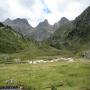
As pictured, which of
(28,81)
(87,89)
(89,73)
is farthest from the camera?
(89,73)

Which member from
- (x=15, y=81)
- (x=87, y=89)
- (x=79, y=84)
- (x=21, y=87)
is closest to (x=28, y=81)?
(x=15, y=81)

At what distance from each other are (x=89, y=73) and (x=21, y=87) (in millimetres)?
51927

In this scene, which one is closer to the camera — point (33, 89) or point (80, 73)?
point (33, 89)

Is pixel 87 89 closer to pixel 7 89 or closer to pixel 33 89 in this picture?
pixel 33 89

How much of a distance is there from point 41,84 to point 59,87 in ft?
41.3

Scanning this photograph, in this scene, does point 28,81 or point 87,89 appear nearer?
point 87,89

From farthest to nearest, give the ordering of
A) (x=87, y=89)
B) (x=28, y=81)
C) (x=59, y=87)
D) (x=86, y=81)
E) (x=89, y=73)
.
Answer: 1. (x=89, y=73)
2. (x=28, y=81)
3. (x=86, y=81)
4. (x=59, y=87)
5. (x=87, y=89)

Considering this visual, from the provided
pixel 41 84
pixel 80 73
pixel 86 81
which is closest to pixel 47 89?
pixel 41 84

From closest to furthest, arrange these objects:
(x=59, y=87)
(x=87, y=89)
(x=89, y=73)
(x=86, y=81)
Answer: (x=87, y=89)
(x=59, y=87)
(x=86, y=81)
(x=89, y=73)

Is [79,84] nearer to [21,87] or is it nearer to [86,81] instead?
[86,81]

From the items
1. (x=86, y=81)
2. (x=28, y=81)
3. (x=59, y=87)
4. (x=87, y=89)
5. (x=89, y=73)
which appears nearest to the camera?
(x=87, y=89)

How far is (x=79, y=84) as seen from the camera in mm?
125375

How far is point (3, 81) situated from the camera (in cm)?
14812

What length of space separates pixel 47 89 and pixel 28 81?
89.9 ft
